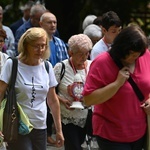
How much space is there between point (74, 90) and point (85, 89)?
5.25ft

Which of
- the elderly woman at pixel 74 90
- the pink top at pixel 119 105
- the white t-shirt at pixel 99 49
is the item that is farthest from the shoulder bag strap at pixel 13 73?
the white t-shirt at pixel 99 49

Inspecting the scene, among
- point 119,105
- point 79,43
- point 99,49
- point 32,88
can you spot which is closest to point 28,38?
point 32,88

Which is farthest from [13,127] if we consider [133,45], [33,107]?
[133,45]

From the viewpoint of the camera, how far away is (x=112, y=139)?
536cm

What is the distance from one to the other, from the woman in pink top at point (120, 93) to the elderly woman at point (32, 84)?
2.37ft

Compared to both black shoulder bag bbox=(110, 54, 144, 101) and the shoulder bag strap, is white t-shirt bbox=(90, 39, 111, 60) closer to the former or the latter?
the shoulder bag strap

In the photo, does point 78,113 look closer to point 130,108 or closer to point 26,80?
point 26,80

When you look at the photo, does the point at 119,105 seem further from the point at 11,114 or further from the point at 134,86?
the point at 11,114

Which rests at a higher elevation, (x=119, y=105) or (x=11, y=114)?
(x=119, y=105)

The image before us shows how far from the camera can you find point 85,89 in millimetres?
5340

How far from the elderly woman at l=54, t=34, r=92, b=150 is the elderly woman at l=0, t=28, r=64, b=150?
89 cm

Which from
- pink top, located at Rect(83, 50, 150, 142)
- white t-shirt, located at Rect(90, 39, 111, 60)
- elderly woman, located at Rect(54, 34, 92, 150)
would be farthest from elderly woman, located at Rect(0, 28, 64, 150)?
white t-shirt, located at Rect(90, 39, 111, 60)

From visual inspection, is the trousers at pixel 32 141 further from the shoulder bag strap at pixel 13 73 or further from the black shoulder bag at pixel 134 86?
the black shoulder bag at pixel 134 86

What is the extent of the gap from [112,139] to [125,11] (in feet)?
35.2
